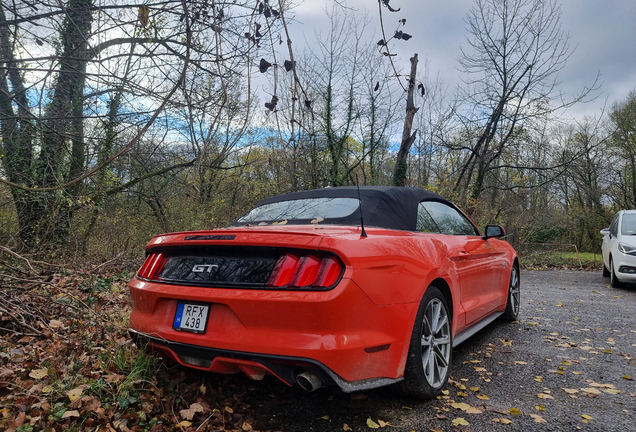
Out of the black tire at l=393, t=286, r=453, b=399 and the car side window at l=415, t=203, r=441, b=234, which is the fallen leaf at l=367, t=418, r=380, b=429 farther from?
the car side window at l=415, t=203, r=441, b=234

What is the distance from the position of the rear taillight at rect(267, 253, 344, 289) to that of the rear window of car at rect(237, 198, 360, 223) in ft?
2.89

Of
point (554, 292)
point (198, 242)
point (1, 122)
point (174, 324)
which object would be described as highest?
point (1, 122)

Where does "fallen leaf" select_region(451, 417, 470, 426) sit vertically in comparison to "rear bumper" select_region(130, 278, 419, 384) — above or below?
below

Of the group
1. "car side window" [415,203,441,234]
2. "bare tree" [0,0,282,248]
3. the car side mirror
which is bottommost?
the car side mirror

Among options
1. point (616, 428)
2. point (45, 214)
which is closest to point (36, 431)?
point (616, 428)

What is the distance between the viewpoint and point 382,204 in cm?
317

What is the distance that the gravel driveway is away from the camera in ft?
8.02

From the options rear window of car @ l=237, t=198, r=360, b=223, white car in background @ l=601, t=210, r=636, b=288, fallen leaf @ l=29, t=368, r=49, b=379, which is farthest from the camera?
white car in background @ l=601, t=210, r=636, b=288

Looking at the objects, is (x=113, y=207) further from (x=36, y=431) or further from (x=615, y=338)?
(x=615, y=338)

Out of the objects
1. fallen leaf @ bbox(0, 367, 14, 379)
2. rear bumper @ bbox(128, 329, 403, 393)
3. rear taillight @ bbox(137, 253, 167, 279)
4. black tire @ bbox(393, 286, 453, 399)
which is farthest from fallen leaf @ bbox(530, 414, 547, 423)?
fallen leaf @ bbox(0, 367, 14, 379)

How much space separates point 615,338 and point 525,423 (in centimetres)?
275

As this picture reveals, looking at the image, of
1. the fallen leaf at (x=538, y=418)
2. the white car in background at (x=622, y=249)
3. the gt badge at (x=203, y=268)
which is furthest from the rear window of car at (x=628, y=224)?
the gt badge at (x=203, y=268)

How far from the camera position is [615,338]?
14.5ft

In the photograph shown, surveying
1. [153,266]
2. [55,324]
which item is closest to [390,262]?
[153,266]
